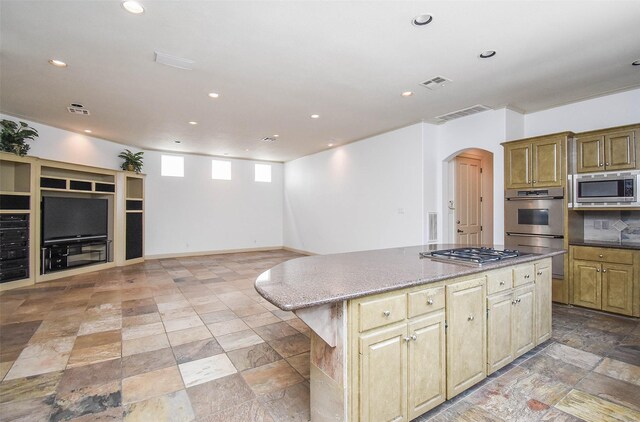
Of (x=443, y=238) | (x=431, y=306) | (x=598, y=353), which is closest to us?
(x=431, y=306)

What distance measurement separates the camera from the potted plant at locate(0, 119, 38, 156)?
4.95 meters

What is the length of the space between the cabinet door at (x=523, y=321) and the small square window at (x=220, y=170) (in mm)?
8176

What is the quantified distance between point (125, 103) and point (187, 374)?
4026mm

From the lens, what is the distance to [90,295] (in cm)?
469

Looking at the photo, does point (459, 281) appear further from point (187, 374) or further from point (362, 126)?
point (362, 126)

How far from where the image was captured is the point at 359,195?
693 centimetres

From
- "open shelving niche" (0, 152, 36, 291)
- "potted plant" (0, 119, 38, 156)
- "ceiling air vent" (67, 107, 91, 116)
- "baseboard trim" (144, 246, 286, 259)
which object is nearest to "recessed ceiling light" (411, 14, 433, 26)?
"ceiling air vent" (67, 107, 91, 116)

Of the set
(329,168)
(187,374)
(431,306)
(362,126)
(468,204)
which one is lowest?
(187,374)

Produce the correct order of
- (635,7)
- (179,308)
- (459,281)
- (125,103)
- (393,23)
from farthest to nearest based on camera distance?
(125,103) → (179,308) → (393,23) → (635,7) → (459,281)

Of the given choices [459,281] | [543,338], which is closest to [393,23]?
[459,281]

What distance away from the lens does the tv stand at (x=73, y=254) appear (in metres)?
5.62

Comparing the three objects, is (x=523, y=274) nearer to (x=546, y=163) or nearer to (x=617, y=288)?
(x=617, y=288)

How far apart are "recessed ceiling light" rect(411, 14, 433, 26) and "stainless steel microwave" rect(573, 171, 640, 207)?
3.16 meters

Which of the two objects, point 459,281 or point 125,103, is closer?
point 459,281
